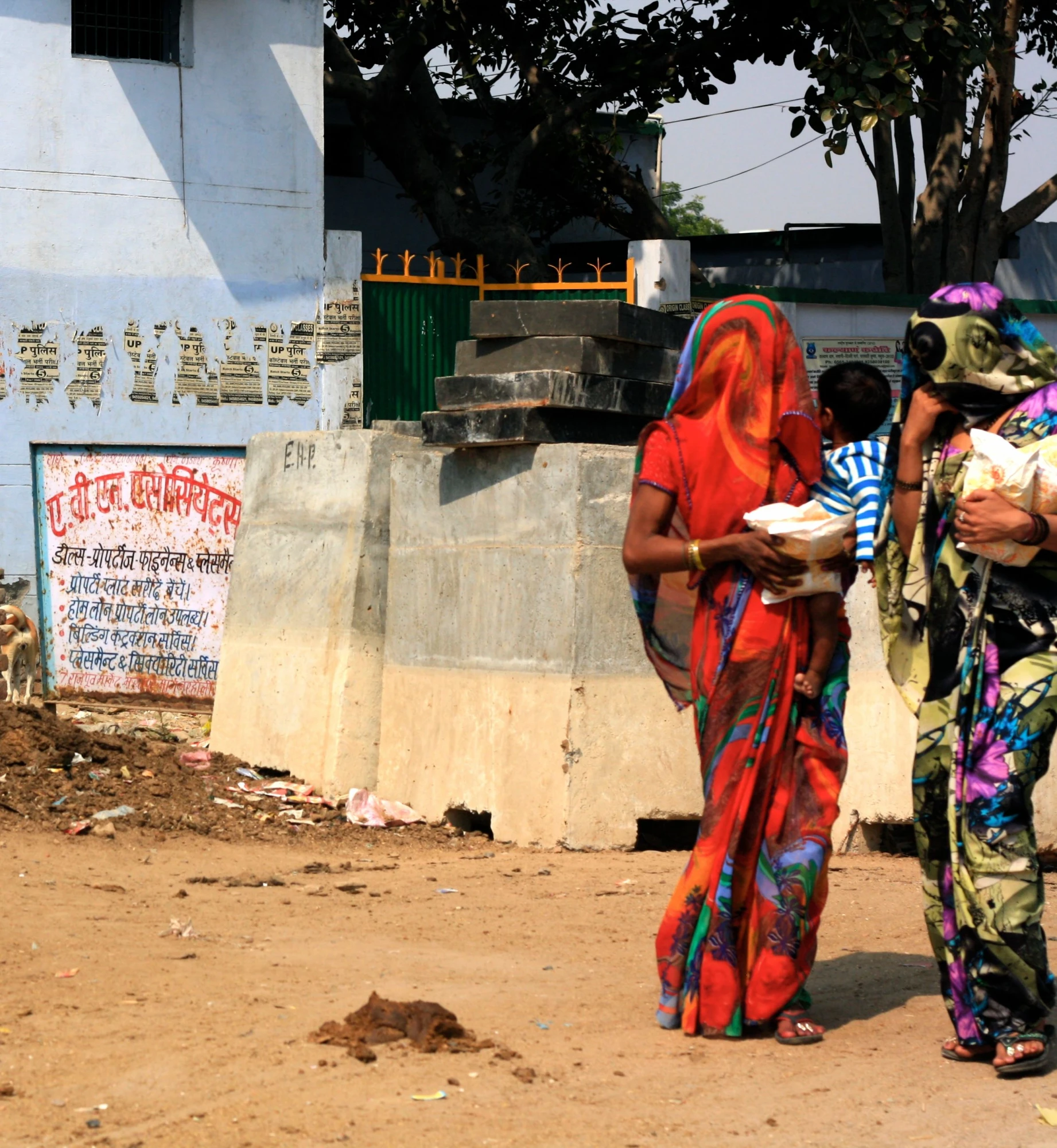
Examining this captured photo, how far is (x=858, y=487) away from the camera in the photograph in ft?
12.5

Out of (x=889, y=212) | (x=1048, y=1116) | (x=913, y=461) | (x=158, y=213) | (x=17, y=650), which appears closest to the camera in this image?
(x=1048, y=1116)

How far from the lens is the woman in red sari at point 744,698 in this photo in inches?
148

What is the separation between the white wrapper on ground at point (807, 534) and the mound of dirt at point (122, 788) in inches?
134

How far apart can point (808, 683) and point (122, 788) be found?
387 cm

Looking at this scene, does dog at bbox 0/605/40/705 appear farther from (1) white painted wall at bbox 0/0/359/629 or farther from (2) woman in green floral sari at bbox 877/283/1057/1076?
(2) woman in green floral sari at bbox 877/283/1057/1076

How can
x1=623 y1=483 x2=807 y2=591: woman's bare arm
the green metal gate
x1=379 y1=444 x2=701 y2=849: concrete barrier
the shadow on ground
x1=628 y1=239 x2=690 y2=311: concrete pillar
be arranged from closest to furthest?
x1=623 y1=483 x2=807 y2=591: woman's bare arm → the shadow on ground → x1=379 y1=444 x2=701 y2=849: concrete barrier → the green metal gate → x1=628 y1=239 x2=690 y2=311: concrete pillar

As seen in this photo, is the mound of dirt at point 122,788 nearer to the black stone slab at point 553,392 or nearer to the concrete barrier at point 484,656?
the concrete barrier at point 484,656

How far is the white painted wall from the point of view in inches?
383

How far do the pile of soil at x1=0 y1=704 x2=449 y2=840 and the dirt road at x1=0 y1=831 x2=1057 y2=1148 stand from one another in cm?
38

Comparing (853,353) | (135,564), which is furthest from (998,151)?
(135,564)

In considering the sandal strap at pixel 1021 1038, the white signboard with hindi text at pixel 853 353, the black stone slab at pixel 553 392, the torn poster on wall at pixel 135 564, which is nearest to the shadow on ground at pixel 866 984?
the sandal strap at pixel 1021 1038

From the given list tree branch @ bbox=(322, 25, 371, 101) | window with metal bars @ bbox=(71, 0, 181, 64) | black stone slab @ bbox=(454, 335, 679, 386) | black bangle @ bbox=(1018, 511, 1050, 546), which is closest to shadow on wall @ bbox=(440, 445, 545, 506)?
black stone slab @ bbox=(454, 335, 679, 386)

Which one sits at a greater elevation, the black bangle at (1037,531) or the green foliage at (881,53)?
the green foliage at (881,53)

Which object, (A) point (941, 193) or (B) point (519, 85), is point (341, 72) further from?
(A) point (941, 193)
